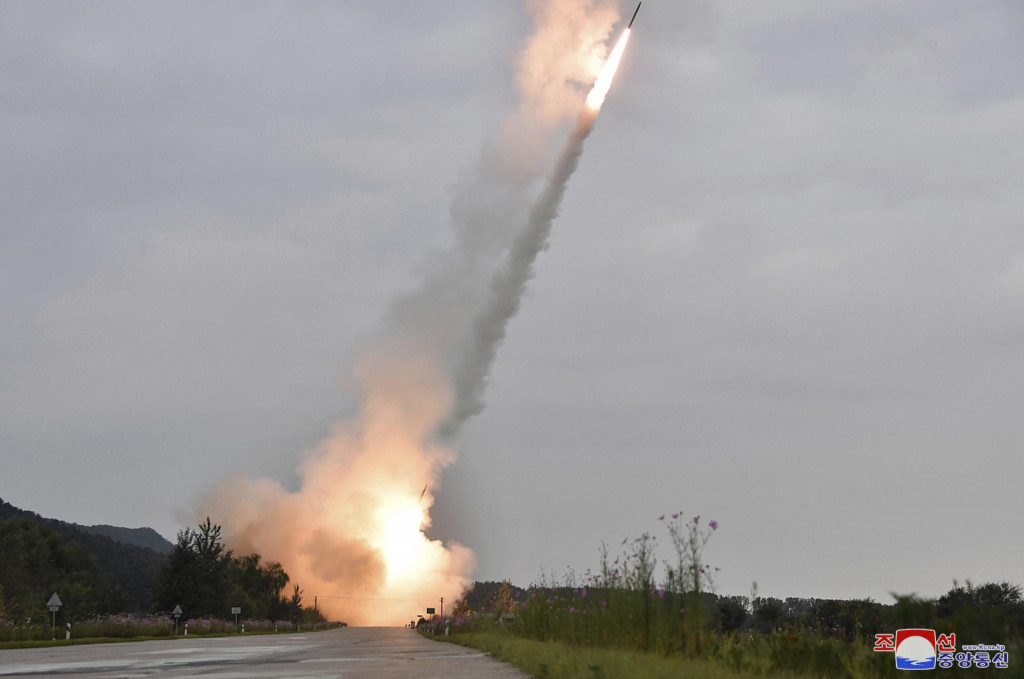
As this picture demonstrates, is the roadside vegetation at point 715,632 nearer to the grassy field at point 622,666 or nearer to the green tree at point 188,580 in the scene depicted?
the grassy field at point 622,666

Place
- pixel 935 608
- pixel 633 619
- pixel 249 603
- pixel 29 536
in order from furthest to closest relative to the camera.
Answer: pixel 29 536, pixel 249 603, pixel 633 619, pixel 935 608

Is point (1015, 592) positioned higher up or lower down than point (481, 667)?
higher up

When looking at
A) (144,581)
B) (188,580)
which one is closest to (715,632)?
(188,580)

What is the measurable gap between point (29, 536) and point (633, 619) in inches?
4261

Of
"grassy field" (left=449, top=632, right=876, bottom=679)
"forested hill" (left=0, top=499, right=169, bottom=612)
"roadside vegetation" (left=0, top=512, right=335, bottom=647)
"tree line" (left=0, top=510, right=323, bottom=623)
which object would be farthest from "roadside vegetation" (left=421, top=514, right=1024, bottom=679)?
"forested hill" (left=0, top=499, right=169, bottom=612)

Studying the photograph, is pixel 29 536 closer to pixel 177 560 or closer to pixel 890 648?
pixel 177 560

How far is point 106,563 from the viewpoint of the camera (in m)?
147

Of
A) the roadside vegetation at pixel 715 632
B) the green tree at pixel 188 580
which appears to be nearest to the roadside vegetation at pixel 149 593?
the green tree at pixel 188 580

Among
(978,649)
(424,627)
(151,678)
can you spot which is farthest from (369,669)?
(424,627)

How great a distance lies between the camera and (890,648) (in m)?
11.2

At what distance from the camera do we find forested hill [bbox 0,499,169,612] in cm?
9356

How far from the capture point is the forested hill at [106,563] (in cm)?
9356

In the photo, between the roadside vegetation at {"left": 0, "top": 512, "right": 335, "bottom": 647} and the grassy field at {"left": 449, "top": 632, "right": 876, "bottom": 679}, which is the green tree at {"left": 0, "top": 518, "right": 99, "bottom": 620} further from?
the grassy field at {"left": 449, "top": 632, "right": 876, "bottom": 679}

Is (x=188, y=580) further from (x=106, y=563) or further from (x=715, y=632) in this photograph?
(x=106, y=563)
